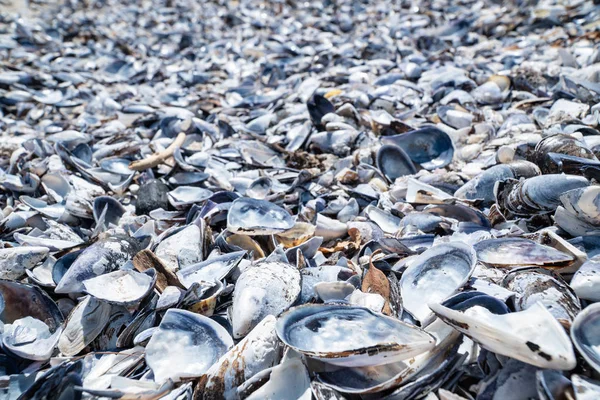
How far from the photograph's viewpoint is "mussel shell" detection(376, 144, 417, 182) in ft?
9.90

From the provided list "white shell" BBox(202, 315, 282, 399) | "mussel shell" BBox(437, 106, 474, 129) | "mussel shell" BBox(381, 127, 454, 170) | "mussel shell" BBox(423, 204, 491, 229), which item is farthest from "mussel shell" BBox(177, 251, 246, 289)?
"mussel shell" BBox(437, 106, 474, 129)

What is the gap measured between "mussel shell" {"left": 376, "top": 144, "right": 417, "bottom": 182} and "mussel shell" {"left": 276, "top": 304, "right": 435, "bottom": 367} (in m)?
1.64

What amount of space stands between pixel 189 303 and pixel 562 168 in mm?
1885

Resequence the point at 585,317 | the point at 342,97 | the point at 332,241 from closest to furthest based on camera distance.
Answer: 1. the point at 585,317
2. the point at 332,241
3. the point at 342,97

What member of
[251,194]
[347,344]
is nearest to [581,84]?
[251,194]

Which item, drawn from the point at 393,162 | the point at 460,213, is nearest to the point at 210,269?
the point at 460,213

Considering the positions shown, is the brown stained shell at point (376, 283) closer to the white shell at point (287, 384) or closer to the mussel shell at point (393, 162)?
the white shell at point (287, 384)

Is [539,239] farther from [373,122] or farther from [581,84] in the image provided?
[581,84]

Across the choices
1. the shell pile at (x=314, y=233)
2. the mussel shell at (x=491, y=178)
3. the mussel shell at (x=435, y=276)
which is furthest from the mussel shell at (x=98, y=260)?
the mussel shell at (x=491, y=178)

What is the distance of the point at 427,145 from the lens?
3148 millimetres

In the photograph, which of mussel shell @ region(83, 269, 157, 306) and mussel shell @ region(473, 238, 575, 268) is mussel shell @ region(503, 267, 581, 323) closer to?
mussel shell @ region(473, 238, 575, 268)

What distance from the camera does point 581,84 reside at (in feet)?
11.2

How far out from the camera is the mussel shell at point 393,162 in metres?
3.02

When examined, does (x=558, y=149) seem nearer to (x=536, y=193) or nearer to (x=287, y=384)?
(x=536, y=193)
